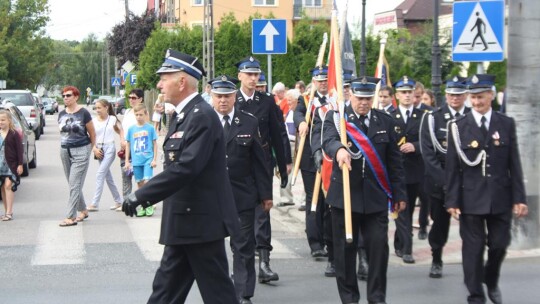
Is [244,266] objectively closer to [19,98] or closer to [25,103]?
[25,103]

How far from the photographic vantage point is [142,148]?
14.2 m

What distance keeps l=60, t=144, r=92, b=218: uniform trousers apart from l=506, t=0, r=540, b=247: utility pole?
235 inches

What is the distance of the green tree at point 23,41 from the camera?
221ft

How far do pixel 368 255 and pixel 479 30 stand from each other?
4146 millimetres

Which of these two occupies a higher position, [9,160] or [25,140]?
[9,160]

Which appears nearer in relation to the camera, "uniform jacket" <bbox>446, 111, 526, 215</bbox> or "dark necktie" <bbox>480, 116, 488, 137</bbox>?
"uniform jacket" <bbox>446, 111, 526, 215</bbox>

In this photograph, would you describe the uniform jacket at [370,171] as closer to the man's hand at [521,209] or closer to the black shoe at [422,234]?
Result: the man's hand at [521,209]

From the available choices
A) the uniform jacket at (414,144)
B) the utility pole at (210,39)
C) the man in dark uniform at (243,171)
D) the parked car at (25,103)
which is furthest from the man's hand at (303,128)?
the parked car at (25,103)

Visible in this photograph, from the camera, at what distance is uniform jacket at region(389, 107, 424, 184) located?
35.1 feet

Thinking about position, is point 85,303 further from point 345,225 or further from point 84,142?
point 84,142

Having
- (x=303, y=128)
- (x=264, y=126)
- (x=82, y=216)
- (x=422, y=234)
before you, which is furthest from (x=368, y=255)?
(x=82, y=216)

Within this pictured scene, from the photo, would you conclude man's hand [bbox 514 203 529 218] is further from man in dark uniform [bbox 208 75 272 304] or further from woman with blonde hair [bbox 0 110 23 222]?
woman with blonde hair [bbox 0 110 23 222]

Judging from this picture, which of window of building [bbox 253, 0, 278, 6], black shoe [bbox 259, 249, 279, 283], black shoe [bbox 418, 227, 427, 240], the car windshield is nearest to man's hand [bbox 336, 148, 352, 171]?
black shoe [bbox 259, 249, 279, 283]

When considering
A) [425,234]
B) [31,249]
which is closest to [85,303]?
[31,249]
